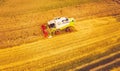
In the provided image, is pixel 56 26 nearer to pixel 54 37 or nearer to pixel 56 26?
pixel 56 26

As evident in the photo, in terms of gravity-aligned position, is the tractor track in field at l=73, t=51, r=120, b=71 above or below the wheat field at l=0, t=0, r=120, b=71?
below

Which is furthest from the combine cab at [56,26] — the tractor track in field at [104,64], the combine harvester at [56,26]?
the tractor track in field at [104,64]

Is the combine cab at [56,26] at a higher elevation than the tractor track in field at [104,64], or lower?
higher

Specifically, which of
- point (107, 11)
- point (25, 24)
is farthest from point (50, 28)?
point (107, 11)

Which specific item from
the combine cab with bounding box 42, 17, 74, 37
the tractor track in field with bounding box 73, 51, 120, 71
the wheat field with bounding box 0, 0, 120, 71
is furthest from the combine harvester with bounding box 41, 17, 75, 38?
the tractor track in field with bounding box 73, 51, 120, 71

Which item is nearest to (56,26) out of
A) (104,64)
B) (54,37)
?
(54,37)

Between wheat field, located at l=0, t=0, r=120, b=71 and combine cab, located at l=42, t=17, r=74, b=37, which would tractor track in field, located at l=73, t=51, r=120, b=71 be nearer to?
wheat field, located at l=0, t=0, r=120, b=71

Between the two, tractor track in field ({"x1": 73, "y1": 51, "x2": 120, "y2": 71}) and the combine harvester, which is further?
the combine harvester

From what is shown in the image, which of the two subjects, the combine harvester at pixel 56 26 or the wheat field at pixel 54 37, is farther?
the combine harvester at pixel 56 26

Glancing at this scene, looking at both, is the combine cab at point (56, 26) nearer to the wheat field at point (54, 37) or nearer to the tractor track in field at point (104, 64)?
the wheat field at point (54, 37)
